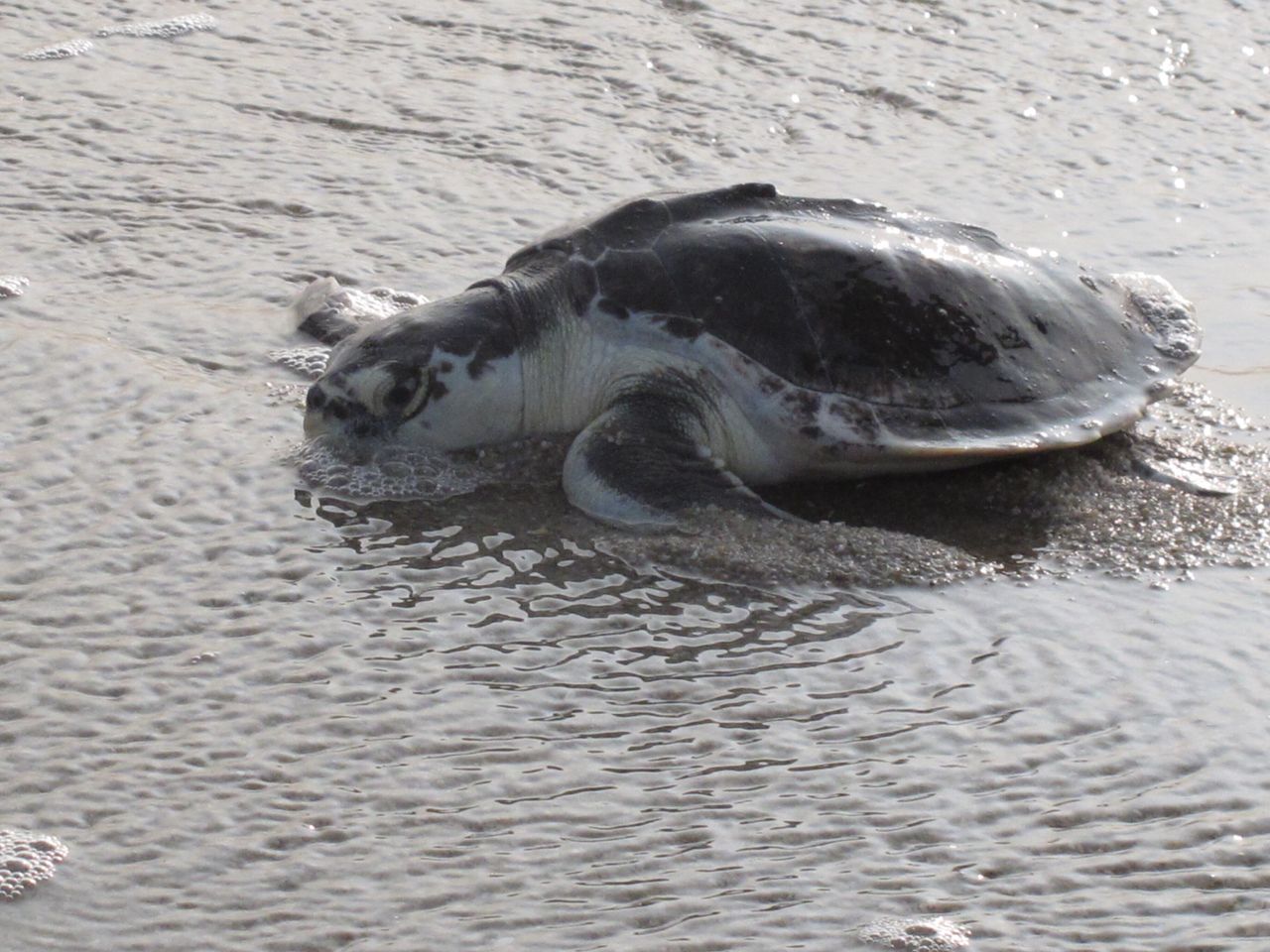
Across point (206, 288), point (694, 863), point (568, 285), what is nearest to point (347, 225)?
point (206, 288)

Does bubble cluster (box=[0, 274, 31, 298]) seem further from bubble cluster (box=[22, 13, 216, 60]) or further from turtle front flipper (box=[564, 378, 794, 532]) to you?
bubble cluster (box=[22, 13, 216, 60])

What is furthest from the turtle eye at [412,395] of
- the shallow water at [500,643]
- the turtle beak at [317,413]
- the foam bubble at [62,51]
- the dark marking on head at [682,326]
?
the foam bubble at [62,51]

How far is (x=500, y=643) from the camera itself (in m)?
3.44

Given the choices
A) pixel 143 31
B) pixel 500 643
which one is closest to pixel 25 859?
→ pixel 500 643

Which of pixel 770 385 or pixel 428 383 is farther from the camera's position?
pixel 428 383

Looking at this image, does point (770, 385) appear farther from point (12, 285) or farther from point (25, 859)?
point (12, 285)

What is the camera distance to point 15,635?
3.31 meters

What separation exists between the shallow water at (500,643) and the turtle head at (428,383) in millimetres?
202

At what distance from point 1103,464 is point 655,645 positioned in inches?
60.9

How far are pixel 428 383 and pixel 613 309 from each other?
0.51m

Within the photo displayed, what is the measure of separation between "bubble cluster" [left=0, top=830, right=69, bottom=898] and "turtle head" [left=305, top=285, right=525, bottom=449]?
5.51 feet

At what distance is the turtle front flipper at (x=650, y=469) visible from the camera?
395 cm

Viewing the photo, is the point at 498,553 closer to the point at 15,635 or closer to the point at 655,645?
the point at 655,645

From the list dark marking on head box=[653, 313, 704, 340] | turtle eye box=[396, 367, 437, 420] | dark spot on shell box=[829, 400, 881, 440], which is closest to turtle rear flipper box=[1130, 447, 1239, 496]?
dark spot on shell box=[829, 400, 881, 440]
